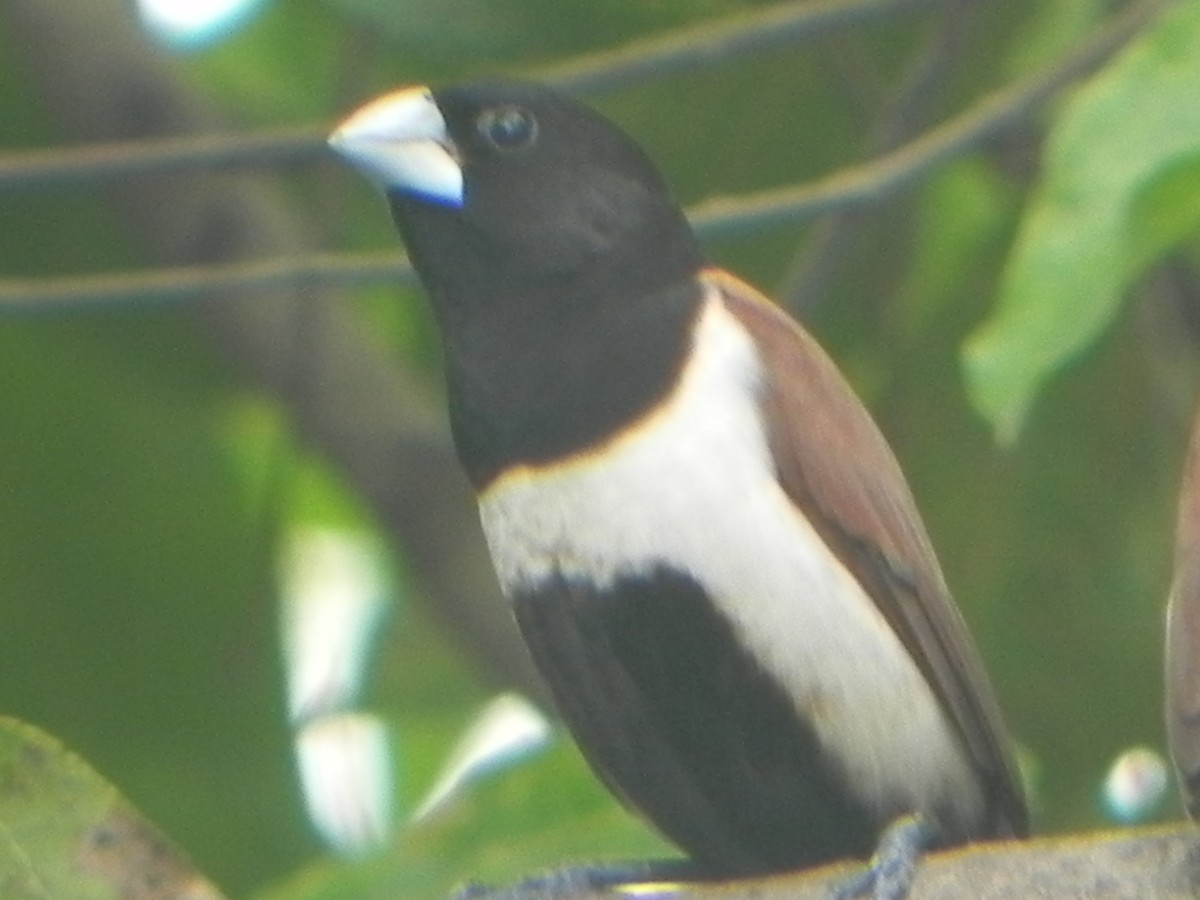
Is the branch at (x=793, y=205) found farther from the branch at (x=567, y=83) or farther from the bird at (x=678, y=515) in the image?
the bird at (x=678, y=515)

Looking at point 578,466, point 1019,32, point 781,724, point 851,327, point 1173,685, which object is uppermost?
point 1019,32

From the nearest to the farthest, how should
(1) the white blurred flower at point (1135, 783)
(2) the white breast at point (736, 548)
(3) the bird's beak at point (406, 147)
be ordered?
1. (2) the white breast at point (736, 548)
2. (3) the bird's beak at point (406, 147)
3. (1) the white blurred flower at point (1135, 783)

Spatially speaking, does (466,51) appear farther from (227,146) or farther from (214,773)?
(214,773)

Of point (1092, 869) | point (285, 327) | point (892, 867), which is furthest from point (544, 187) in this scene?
point (285, 327)

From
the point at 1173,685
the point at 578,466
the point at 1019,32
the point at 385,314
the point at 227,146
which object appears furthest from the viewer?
the point at 385,314

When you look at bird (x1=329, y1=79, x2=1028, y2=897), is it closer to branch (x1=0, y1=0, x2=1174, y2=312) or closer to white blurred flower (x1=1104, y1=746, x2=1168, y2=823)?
branch (x1=0, y1=0, x2=1174, y2=312)

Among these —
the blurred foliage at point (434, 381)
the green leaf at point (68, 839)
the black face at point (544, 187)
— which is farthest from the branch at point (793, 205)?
the green leaf at point (68, 839)

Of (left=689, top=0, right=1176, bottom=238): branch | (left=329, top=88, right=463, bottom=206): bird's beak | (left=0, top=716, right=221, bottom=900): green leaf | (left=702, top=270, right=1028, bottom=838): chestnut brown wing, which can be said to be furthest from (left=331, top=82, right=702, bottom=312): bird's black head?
(left=0, top=716, right=221, bottom=900): green leaf

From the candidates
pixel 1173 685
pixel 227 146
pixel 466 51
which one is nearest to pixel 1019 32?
pixel 466 51

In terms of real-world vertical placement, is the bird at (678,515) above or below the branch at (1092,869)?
above
